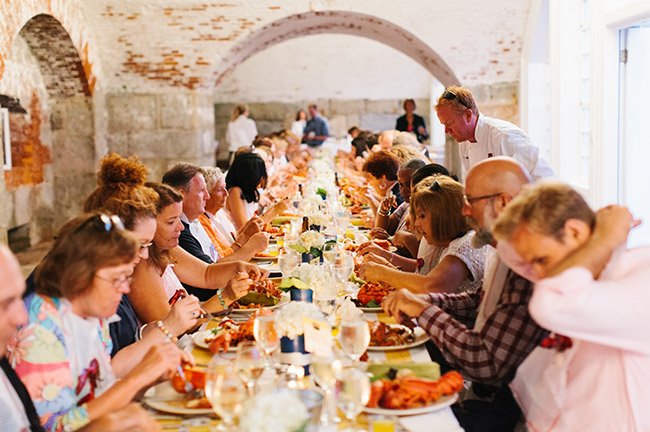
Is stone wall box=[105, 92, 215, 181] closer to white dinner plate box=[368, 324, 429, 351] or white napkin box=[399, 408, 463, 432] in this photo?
white dinner plate box=[368, 324, 429, 351]

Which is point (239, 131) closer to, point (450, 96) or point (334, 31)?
point (334, 31)

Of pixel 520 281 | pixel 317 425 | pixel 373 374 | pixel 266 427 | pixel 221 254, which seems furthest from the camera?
pixel 221 254

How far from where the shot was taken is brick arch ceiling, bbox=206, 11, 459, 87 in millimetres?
9500

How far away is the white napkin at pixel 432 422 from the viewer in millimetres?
1725

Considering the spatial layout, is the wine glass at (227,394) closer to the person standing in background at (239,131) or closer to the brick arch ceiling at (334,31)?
the brick arch ceiling at (334,31)

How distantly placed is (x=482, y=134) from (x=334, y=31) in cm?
630

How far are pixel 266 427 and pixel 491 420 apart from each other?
0.90 meters

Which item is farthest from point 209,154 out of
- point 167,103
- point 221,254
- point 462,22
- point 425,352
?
point 425,352

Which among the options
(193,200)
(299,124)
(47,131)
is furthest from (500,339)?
(299,124)

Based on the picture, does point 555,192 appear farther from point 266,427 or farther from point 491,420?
point 266,427

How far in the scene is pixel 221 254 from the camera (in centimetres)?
455

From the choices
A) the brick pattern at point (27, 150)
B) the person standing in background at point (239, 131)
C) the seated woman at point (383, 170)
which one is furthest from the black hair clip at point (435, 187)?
the person standing in background at point (239, 131)

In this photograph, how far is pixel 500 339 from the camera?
2.05 metres

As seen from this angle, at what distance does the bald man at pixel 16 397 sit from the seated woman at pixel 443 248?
5.06ft
